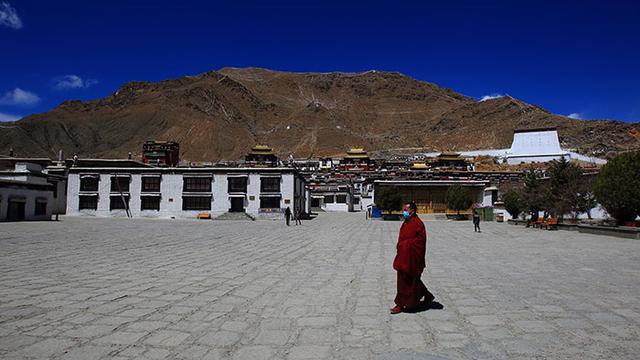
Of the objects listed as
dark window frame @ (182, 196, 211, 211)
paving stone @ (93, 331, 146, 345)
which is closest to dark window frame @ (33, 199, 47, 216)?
dark window frame @ (182, 196, 211, 211)

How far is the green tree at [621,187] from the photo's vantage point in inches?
798

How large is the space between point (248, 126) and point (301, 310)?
522 ft

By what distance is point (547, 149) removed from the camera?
9406 centimetres

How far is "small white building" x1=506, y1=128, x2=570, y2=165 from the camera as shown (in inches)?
3686

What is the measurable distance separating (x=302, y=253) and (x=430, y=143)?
5339 inches

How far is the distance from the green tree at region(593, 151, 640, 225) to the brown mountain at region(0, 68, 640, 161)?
92293 millimetres

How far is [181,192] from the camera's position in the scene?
40125 mm

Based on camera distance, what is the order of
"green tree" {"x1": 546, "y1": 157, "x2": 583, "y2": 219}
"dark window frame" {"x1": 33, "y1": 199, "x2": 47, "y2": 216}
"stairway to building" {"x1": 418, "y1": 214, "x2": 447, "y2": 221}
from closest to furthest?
"green tree" {"x1": 546, "y1": 157, "x2": 583, "y2": 219}
"dark window frame" {"x1": 33, "y1": 199, "x2": 47, "y2": 216}
"stairway to building" {"x1": 418, "y1": 214, "x2": 447, "y2": 221}

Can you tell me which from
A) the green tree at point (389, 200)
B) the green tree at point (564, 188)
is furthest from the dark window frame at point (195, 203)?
the green tree at point (564, 188)

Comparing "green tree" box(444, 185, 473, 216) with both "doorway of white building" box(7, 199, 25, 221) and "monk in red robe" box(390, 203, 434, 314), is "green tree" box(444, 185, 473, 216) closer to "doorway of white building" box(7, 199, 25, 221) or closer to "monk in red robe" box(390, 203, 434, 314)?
"doorway of white building" box(7, 199, 25, 221)

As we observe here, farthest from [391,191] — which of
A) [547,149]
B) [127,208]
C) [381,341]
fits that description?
[547,149]

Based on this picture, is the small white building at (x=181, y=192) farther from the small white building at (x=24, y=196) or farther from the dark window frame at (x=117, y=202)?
the small white building at (x=24, y=196)

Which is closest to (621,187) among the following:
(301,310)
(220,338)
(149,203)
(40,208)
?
(301,310)

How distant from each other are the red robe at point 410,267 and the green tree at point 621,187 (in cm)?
1882
